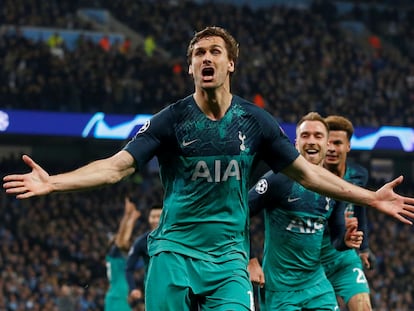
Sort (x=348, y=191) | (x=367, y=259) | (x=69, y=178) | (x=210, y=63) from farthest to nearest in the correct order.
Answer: (x=367, y=259)
(x=348, y=191)
(x=210, y=63)
(x=69, y=178)

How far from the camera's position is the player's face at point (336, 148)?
8.34 metres

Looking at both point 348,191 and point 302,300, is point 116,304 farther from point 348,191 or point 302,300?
point 348,191

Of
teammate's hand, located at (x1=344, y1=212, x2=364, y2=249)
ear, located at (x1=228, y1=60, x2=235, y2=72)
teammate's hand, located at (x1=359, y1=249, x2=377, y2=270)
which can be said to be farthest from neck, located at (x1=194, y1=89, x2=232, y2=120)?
teammate's hand, located at (x1=359, y1=249, x2=377, y2=270)

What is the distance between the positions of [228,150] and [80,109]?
19077mm

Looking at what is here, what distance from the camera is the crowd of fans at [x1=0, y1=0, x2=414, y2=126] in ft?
78.0

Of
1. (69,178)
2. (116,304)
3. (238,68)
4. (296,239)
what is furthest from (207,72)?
(238,68)

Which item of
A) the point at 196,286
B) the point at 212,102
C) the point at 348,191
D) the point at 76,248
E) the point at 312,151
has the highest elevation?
the point at 212,102

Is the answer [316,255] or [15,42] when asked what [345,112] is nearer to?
[15,42]

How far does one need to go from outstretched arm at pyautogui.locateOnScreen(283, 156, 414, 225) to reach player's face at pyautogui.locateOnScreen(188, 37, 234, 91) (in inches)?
25.6

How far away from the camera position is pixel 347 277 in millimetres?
8258

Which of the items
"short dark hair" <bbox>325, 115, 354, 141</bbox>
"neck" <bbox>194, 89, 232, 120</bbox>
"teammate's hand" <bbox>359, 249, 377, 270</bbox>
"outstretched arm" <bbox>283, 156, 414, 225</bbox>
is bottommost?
"teammate's hand" <bbox>359, 249, 377, 270</bbox>

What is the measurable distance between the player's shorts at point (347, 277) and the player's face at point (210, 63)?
338 centimetres

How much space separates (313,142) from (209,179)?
2126mm

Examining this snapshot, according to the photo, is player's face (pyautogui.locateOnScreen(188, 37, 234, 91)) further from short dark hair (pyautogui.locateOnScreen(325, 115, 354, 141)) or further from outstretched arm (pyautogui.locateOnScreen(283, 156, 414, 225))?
short dark hair (pyautogui.locateOnScreen(325, 115, 354, 141))
